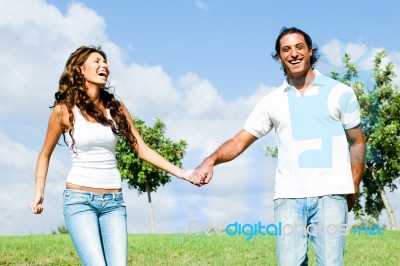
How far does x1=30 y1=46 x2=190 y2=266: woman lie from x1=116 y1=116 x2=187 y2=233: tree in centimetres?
3003

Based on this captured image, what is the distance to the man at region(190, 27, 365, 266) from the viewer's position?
17.9 feet

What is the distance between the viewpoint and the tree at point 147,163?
122 feet

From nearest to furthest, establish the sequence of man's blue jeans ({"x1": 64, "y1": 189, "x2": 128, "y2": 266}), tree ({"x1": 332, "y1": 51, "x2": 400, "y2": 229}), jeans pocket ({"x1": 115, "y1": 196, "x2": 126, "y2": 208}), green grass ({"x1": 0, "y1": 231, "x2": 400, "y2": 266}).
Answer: man's blue jeans ({"x1": 64, "y1": 189, "x2": 128, "y2": 266}), jeans pocket ({"x1": 115, "y1": 196, "x2": 126, "y2": 208}), green grass ({"x1": 0, "y1": 231, "x2": 400, "y2": 266}), tree ({"x1": 332, "y1": 51, "x2": 400, "y2": 229})

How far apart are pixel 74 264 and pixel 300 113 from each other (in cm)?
1173

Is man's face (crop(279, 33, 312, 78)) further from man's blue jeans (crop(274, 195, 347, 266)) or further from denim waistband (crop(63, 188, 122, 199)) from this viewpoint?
denim waistband (crop(63, 188, 122, 199))

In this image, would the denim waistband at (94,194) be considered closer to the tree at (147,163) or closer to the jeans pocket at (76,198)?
the jeans pocket at (76,198)

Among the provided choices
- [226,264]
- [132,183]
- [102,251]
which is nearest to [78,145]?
[102,251]

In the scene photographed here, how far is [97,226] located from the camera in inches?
239

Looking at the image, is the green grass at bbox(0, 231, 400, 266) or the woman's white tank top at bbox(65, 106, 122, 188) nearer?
the woman's white tank top at bbox(65, 106, 122, 188)

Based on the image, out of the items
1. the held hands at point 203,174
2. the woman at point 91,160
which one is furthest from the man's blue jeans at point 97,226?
the held hands at point 203,174

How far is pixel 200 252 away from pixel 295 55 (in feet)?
38.8

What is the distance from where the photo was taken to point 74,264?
1603 centimetres

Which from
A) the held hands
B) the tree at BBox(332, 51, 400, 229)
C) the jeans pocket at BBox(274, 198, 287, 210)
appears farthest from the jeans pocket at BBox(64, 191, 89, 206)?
the tree at BBox(332, 51, 400, 229)

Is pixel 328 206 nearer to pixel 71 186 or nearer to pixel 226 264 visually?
pixel 71 186
